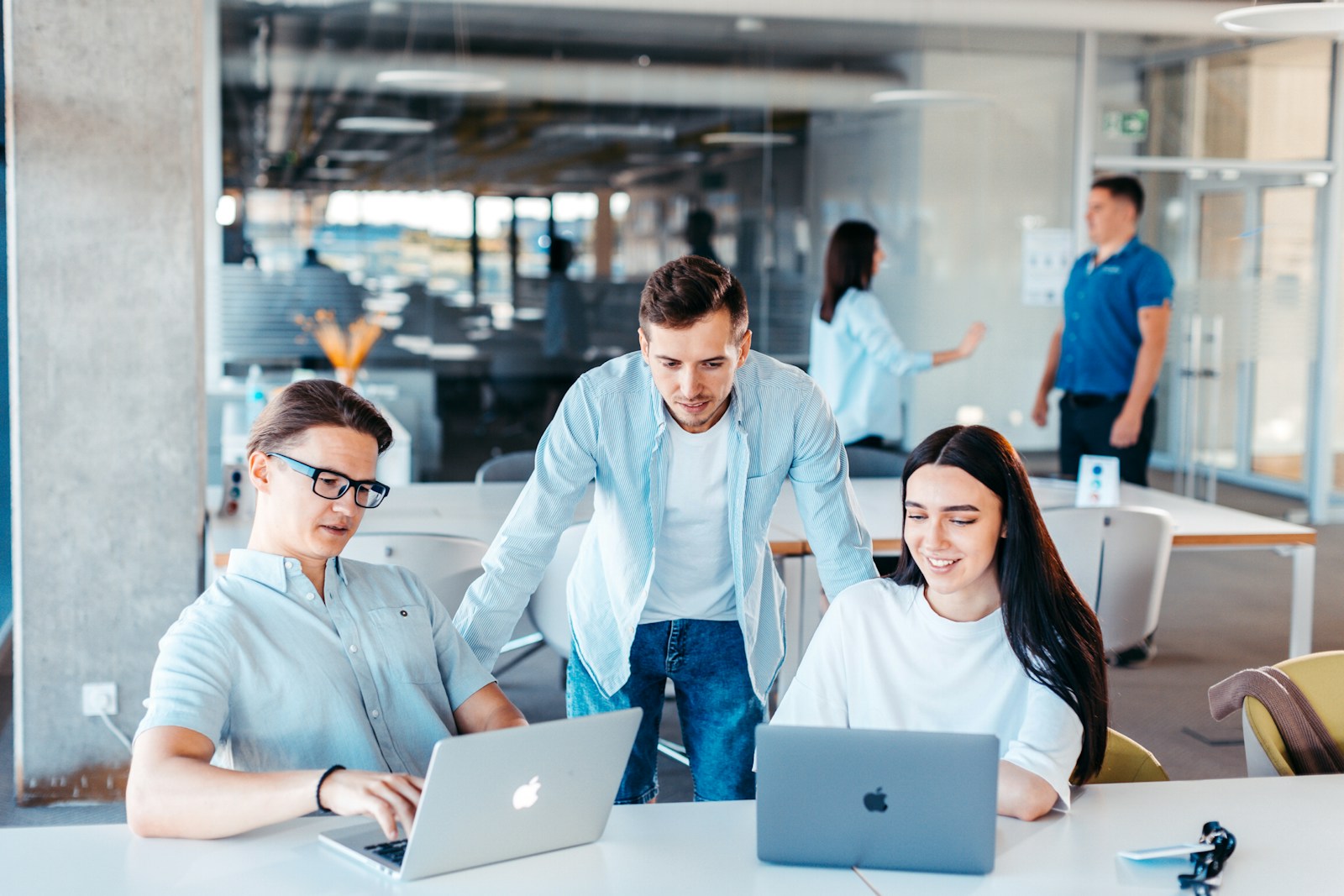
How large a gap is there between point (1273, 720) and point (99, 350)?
2965 millimetres

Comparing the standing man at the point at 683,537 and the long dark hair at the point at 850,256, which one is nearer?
the standing man at the point at 683,537

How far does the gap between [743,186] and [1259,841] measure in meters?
6.29

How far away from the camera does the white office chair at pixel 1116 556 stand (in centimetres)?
404

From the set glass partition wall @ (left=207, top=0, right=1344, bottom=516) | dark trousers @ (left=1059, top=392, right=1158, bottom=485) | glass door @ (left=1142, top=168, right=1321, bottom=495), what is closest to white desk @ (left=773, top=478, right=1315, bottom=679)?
dark trousers @ (left=1059, top=392, right=1158, bottom=485)

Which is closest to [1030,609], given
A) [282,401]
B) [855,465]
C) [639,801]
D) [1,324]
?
[639,801]

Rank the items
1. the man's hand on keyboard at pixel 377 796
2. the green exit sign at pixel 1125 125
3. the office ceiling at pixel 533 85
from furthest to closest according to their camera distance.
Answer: the green exit sign at pixel 1125 125
the office ceiling at pixel 533 85
the man's hand on keyboard at pixel 377 796

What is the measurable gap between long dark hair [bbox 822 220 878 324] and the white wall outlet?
10.0 feet

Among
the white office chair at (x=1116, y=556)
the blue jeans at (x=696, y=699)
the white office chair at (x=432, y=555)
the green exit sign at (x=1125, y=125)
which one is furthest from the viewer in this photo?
the green exit sign at (x=1125, y=125)

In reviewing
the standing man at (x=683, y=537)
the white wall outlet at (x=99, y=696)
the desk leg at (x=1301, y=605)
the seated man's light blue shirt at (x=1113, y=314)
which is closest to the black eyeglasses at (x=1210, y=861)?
the standing man at (x=683, y=537)

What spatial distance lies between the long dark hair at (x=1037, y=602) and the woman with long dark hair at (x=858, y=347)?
3226 mm

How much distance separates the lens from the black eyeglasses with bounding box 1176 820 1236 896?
1692 mm

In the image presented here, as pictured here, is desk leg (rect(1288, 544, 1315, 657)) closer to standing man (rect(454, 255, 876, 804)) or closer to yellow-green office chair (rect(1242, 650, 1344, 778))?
yellow-green office chair (rect(1242, 650, 1344, 778))

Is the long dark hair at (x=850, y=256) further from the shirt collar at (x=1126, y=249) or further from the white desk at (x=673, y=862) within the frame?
the white desk at (x=673, y=862)

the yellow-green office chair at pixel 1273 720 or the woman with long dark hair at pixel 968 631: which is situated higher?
the woman with long dark hair at pixel 968 631
